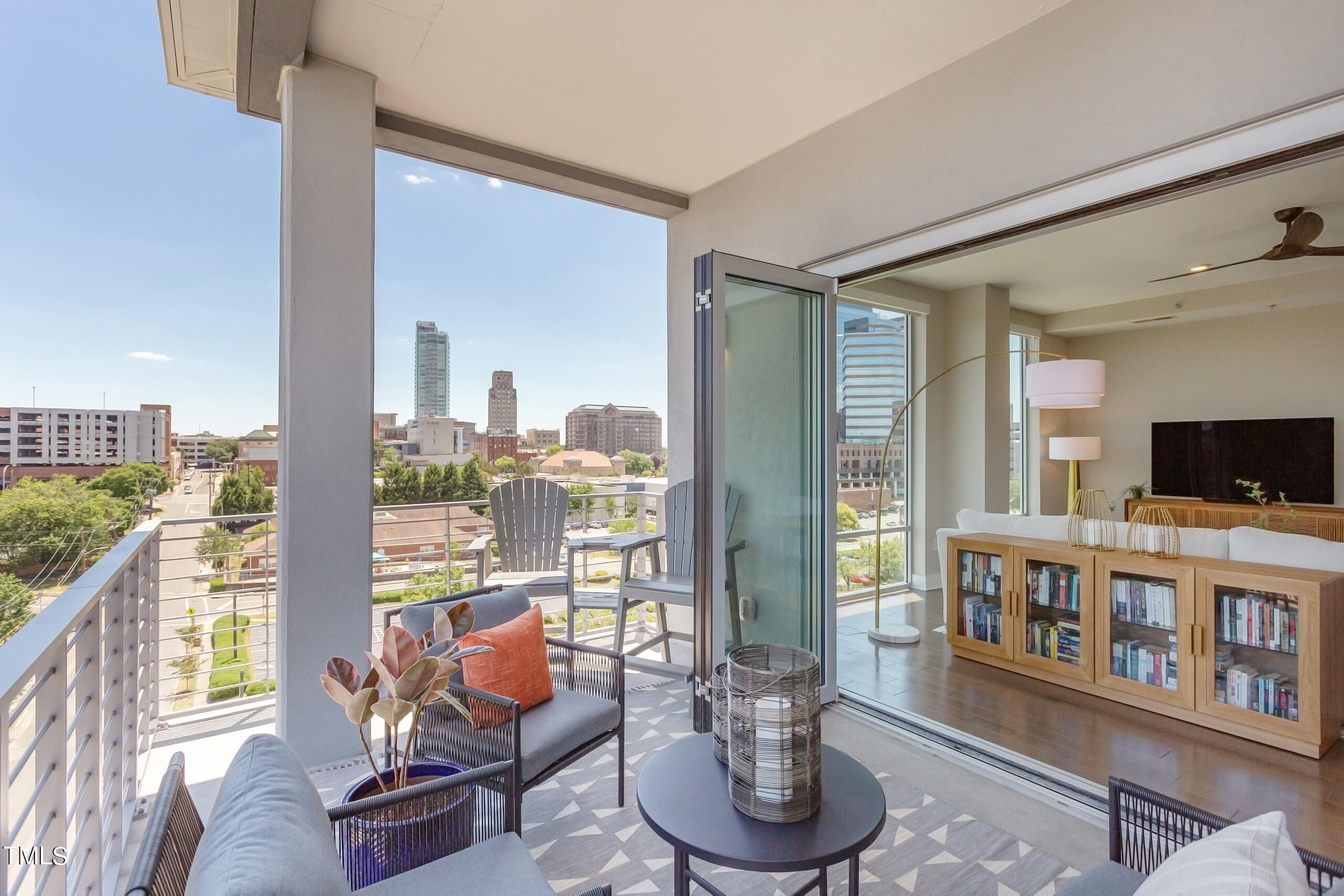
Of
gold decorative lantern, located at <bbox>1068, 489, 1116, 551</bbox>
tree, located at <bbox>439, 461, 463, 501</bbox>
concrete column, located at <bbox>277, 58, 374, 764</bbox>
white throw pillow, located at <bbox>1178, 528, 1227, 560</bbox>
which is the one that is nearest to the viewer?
concrete column, located at <bbox>277, 58, 374, 764</bbox>

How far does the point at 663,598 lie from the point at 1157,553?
2489 millimetres

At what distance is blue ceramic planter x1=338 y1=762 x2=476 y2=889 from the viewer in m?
1.31

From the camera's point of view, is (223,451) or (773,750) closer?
(773,750)

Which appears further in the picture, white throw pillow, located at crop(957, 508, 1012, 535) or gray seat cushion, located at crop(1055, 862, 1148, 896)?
white throw pillow, located at crop(957, 508, 1012, 535)

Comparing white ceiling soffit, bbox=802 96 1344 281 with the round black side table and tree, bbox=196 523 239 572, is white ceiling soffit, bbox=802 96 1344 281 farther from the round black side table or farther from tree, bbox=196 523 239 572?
tree, bbox=196 523 239 572

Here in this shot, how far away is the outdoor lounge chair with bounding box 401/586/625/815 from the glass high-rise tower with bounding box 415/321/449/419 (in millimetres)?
2485

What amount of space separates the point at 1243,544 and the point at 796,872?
284 cm

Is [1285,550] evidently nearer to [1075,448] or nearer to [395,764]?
[1075,448]

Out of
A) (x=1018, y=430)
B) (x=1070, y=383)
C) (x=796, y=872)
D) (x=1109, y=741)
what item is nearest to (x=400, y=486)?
(x=796, y=872)

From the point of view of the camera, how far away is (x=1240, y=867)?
0.77 metres

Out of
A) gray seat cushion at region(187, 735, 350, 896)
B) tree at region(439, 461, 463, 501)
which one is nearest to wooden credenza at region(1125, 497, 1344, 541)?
tree at region(439, 461, 463, 501)

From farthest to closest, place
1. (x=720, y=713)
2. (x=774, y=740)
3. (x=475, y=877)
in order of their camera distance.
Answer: (x=720, y=713) < (x=774, y=740) < (x=475, y=877)

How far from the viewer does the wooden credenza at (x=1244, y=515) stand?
5.18m

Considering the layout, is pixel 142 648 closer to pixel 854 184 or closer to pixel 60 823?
pixel 60 823
